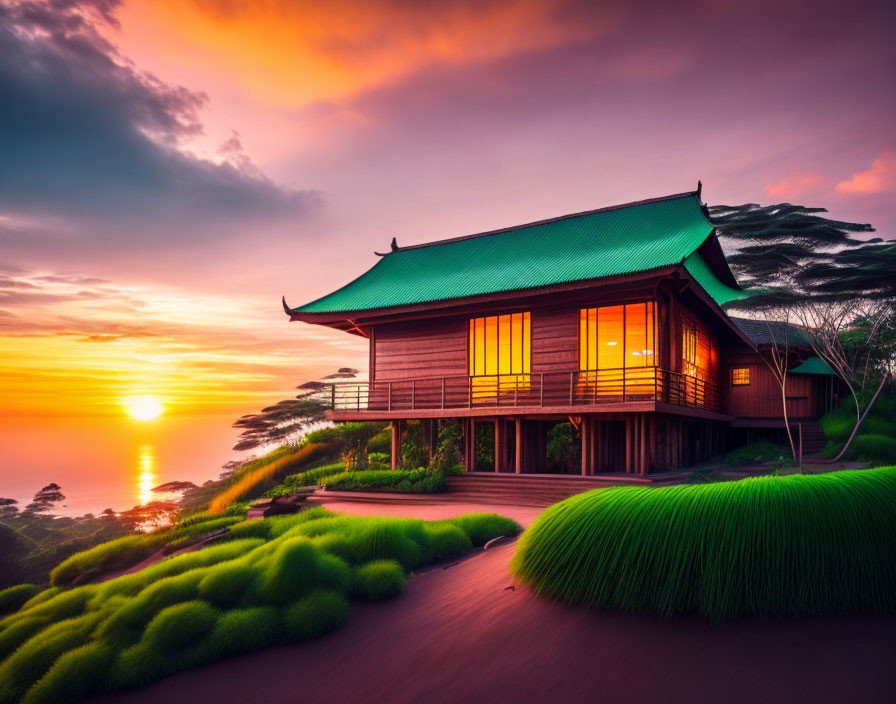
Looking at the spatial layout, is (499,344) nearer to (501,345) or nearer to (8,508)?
(501,345)

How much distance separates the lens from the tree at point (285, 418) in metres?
37.1

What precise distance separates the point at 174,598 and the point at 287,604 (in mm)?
1307

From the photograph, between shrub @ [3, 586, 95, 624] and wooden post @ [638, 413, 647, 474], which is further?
wooden post @ [638, 413, 647, 474]

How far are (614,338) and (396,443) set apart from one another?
763 centimetres

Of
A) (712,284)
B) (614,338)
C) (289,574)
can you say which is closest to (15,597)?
(289,574)

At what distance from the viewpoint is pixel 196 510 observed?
24.9 metres

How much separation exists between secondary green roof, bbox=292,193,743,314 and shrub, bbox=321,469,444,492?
16.8ft

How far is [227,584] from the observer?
22.3 ft

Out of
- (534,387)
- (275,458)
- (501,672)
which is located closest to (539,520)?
(501,672)

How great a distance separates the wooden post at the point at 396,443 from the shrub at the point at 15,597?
1026cm

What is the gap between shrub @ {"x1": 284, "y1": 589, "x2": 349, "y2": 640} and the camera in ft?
20.1

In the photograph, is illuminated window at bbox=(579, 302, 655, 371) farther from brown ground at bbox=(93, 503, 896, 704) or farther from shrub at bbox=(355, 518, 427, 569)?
brown ground at bbox=(93, 503, 896, 704)

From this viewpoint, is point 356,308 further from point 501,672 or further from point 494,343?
point 501,672

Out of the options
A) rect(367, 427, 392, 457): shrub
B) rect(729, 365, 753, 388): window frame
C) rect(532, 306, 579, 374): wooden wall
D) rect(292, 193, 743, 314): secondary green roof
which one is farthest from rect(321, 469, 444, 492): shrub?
rect(729, 365, 753, 388): window frame
